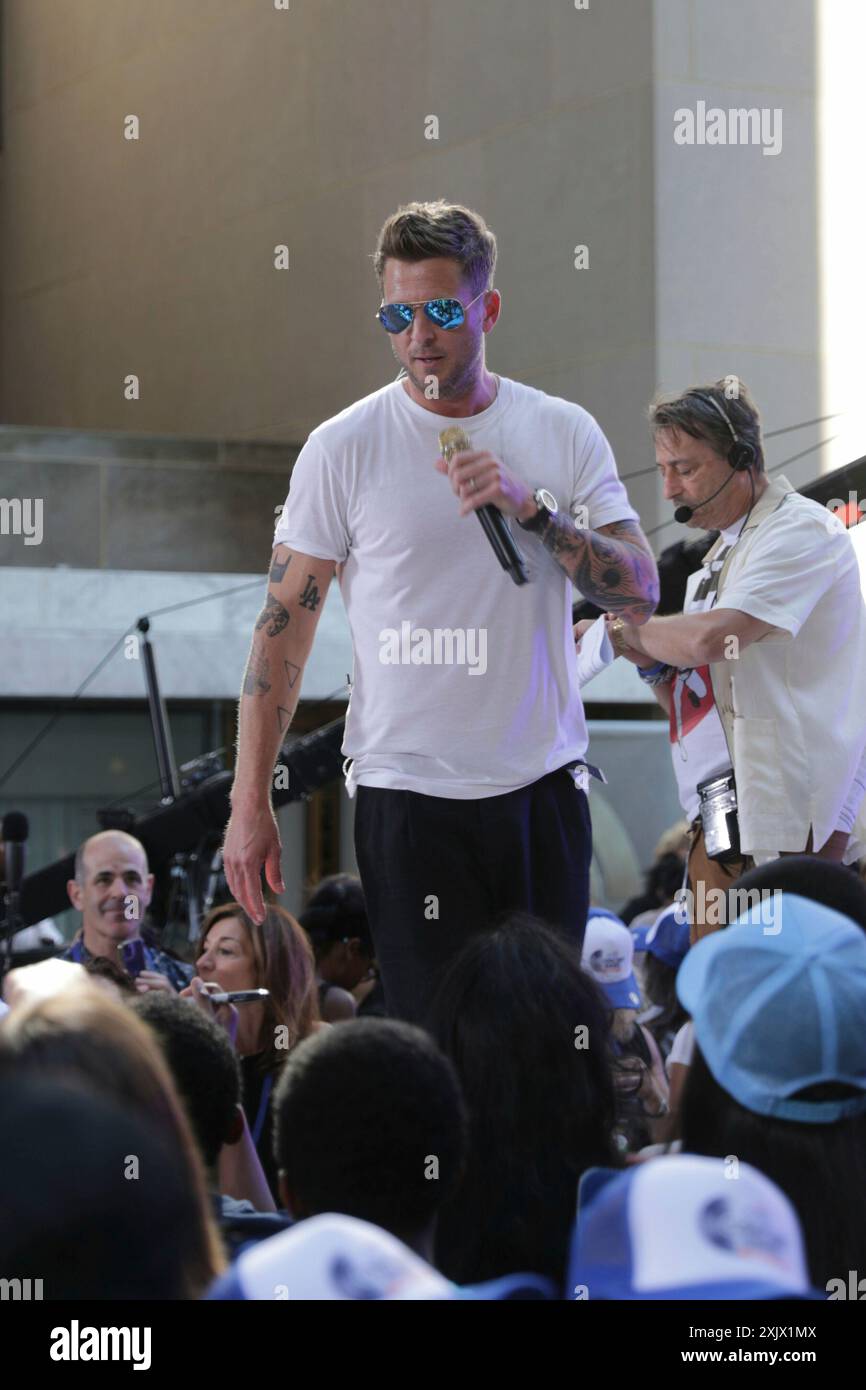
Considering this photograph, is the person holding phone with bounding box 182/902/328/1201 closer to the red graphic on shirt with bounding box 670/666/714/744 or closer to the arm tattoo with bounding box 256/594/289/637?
the arm tattoo with bounding box 256/594/289/637

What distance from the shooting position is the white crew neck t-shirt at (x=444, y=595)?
9.09 feet

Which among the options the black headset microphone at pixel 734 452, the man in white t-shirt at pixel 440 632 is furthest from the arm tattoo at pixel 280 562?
the black headset microphone at pixel 734 452

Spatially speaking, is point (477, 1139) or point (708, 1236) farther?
point (477, 1139)

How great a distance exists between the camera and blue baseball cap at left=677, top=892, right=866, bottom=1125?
178 cm

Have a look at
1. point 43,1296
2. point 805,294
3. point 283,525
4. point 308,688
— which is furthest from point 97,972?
point 805,294

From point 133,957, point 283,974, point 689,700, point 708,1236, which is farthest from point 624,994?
point 708,1236

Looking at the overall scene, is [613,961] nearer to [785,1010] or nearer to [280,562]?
[280,562]

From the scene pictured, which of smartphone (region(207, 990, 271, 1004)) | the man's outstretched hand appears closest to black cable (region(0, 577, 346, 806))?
smartphone (region(207, 990, 271, 1004))

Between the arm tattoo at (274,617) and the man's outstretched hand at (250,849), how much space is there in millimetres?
295

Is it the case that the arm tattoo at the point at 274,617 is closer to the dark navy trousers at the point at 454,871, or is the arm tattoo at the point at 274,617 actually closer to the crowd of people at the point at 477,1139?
the dark navy trousers at the point at 454,871

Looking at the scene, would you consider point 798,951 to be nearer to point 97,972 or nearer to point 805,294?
point 97,972

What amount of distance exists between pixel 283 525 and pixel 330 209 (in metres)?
8.16

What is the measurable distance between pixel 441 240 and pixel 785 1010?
1.45 meters

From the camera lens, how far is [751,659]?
3314 mm
